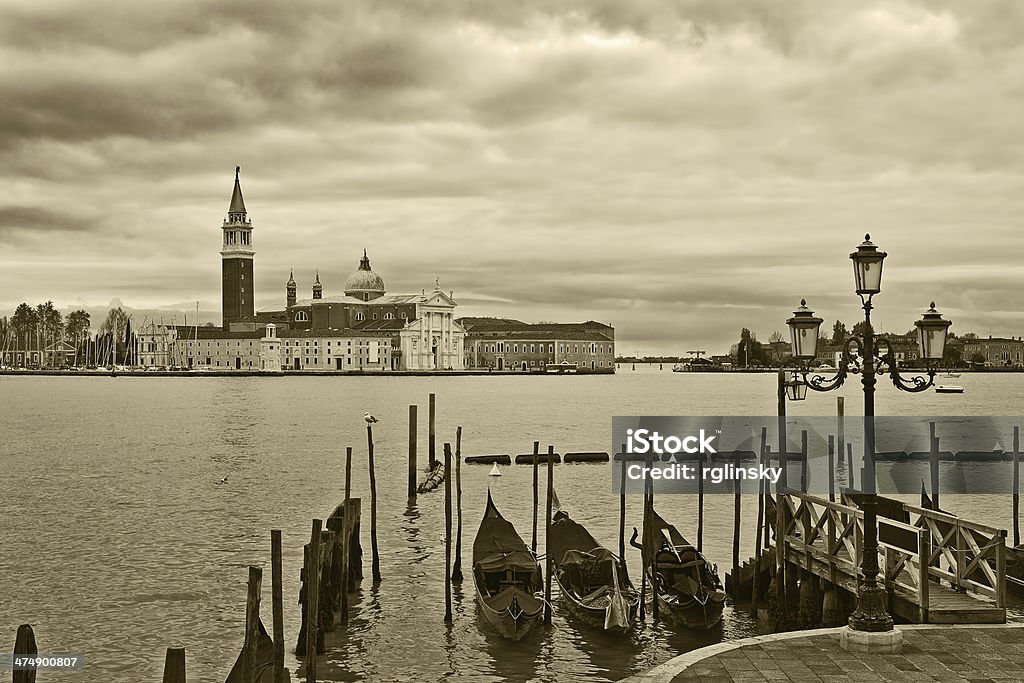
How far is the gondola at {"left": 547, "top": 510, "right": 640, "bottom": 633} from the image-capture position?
1520cm

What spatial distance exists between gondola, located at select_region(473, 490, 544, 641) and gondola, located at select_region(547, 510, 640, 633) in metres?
0.50

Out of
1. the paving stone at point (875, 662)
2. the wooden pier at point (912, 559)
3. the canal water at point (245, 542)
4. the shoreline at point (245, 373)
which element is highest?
the shoreline at point (245, 373)

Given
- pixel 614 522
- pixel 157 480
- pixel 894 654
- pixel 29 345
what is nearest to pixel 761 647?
pixel 894 654

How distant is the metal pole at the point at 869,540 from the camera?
10.0 m

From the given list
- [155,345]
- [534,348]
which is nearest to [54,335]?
[155,345]

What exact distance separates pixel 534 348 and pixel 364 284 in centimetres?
Answer: 3232

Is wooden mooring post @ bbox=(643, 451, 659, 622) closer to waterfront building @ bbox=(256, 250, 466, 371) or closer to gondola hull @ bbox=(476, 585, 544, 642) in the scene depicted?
gondola hull @ bbox=(476, 585, 544, 642)

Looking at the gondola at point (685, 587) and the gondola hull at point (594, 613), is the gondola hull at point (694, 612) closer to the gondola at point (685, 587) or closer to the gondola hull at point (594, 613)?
the gondola at point (685, 587)

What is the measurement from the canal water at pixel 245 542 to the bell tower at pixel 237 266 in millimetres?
109120

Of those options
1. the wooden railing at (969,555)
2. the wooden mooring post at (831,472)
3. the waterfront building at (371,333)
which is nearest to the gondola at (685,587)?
the wooden mooring post at (831,472)

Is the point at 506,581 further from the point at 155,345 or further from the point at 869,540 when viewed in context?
the point at 155,345

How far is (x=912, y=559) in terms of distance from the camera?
40.1 ft

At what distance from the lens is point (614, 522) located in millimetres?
25469

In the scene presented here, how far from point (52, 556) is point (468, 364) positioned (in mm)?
173004
